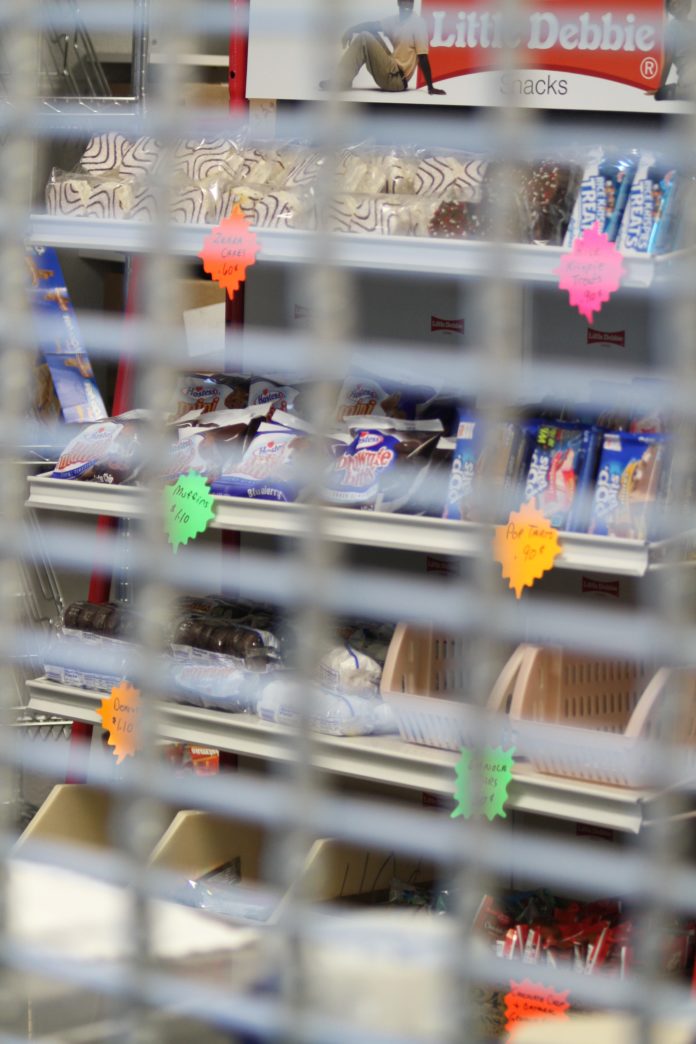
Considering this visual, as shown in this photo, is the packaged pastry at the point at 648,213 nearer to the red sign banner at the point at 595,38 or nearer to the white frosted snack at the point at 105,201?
the red sign banner at the point at 595,38

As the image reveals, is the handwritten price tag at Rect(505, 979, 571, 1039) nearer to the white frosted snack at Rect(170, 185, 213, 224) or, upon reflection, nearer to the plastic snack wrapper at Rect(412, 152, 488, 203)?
the plastic snack wrapper at Rect(412, 152, 488, 203)

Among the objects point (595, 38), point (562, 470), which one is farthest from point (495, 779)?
point (595, 38)

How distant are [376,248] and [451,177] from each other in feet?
0.57

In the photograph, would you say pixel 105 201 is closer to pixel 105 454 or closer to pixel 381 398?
pixel 105 454

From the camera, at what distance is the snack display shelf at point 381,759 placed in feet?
6.03

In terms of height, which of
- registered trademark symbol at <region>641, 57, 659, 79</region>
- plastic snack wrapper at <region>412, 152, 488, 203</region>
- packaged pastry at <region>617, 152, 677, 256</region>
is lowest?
packaged pastry at <region>617, 152, 677, 256</region>

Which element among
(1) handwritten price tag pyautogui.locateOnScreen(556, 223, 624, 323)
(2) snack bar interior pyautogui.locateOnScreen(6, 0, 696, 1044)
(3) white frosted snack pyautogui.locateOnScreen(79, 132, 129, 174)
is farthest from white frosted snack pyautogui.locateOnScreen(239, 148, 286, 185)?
(1) handwritten price tag pyautogui.locateOnScreen(556, 223, 624, 323)

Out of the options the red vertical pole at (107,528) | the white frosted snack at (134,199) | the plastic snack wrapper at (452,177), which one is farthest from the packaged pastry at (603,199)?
the red vertical pole at (107,528)

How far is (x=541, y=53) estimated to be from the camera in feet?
7.11

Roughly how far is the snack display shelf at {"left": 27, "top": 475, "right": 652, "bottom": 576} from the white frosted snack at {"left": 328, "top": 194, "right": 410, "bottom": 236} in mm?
423

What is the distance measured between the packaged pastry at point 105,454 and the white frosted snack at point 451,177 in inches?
26.0

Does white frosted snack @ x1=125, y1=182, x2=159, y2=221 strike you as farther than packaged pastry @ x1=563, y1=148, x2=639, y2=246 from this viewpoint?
Yes

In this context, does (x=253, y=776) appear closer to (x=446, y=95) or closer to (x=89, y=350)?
(x=89, y=350)

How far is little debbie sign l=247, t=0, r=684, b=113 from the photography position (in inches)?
82.9
